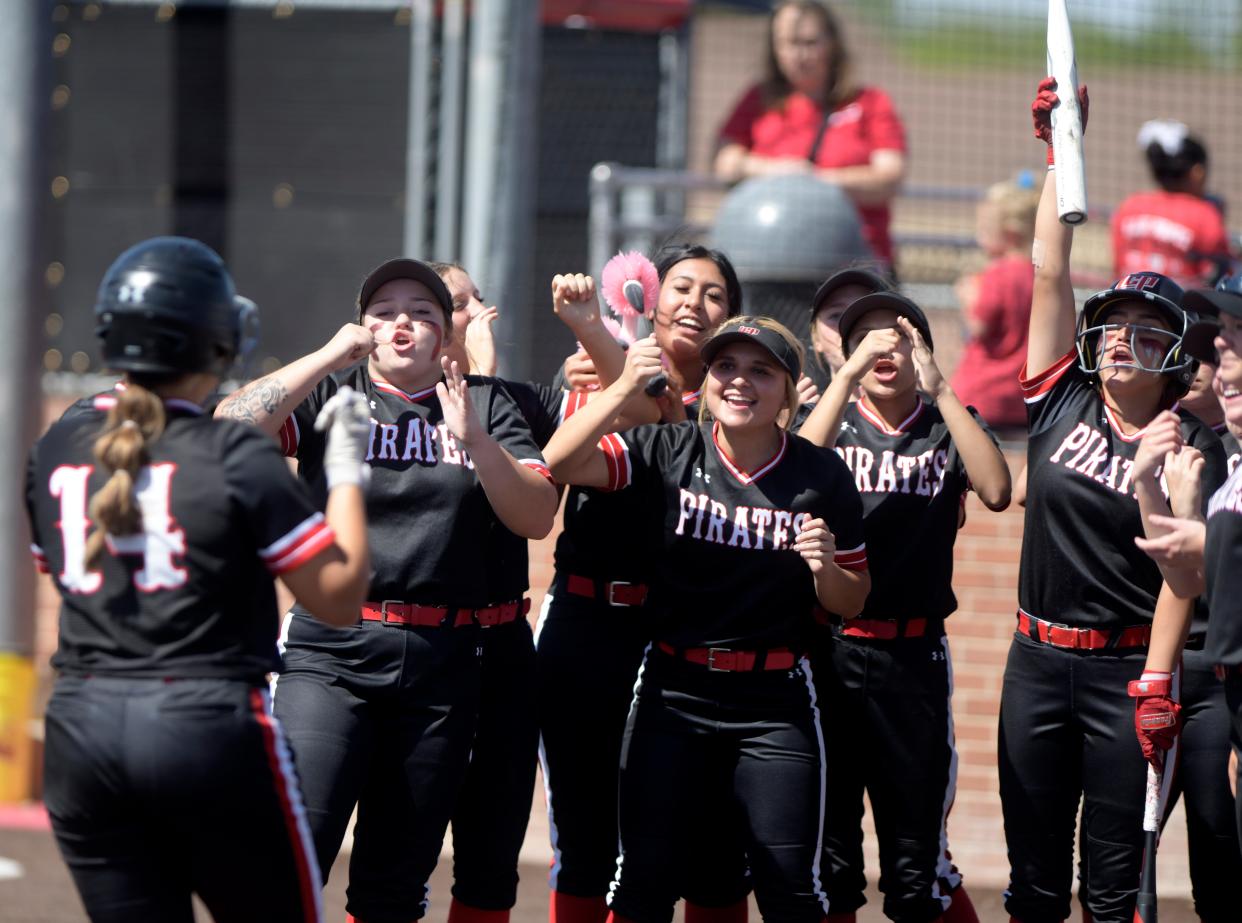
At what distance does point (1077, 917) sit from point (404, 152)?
14.7 feet

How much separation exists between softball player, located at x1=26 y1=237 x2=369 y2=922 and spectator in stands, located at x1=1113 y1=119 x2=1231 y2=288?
5.14 m

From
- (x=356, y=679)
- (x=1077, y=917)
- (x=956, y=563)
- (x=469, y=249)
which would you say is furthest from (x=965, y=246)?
(x=356, y=679)

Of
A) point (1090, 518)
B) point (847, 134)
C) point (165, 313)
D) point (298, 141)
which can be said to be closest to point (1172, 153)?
point (847, 134)

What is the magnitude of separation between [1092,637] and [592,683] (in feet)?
4.26

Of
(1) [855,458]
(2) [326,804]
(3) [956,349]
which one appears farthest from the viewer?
(3) [956,349]

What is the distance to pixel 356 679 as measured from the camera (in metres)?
4.03

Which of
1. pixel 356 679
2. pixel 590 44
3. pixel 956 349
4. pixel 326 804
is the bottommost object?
pixel 326 804

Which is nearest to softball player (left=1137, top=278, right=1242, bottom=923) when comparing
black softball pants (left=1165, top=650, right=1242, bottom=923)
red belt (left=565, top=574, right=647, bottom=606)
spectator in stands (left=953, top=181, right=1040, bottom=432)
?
black softball pants (left=1165, top=650, right=1242, bottom=923)

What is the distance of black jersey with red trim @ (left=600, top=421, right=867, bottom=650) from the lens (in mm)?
4113

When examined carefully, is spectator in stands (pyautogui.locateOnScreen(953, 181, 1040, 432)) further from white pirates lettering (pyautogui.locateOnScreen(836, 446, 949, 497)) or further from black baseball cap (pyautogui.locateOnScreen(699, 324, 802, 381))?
black baseball cap (pyautogui.locateOnScreen(699, 324, 802, 381))

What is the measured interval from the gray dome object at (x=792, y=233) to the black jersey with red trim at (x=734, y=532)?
292 centimetres

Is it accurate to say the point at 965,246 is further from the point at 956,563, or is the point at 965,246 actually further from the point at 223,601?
the point at 223,601

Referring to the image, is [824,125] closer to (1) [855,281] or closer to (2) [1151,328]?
(1) [855,281]

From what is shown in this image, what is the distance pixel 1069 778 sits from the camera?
4.30m
